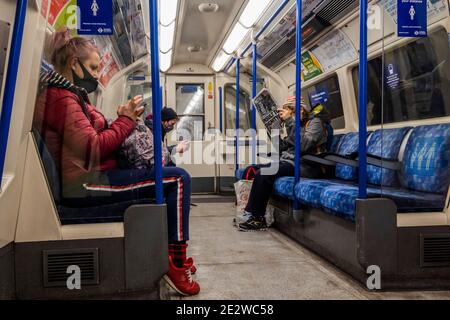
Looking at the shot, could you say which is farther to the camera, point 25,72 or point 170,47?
point 170,47

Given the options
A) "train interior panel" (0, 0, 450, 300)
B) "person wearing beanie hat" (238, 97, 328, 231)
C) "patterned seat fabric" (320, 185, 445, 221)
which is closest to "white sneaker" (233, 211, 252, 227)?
"person wearing beanie hat" (238, 97, 328, 231)

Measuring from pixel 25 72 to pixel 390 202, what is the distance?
2.19m

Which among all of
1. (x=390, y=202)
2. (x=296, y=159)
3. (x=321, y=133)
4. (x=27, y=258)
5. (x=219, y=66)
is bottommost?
(x=27, y=258)

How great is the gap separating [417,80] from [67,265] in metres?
2.59

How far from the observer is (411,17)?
7.92 ft

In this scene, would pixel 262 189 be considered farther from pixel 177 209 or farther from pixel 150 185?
pixel 150 185

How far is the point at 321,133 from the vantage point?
4137 millimetres

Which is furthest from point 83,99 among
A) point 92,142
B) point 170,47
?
point 170,47

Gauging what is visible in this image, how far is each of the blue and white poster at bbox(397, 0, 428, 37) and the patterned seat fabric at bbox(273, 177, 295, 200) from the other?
1.79m

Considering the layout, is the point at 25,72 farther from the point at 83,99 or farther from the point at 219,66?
the point at 219,66

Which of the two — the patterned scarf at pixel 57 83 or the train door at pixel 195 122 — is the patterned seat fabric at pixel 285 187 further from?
the train door at pixel 195 122

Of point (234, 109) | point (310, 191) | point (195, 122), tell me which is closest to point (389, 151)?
point (310, 191)

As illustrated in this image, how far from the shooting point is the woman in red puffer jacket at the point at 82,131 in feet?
6.61

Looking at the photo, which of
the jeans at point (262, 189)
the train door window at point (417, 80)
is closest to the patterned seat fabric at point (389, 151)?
the train door window at point (417, 80)
